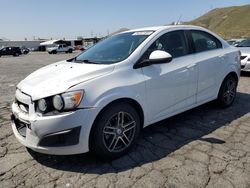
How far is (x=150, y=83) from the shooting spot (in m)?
3.65

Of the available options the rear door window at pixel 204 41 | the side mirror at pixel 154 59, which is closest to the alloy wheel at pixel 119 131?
the side mirror at pixel 154 59

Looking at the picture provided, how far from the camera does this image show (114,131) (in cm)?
340

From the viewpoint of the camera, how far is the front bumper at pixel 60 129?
2.96 meters

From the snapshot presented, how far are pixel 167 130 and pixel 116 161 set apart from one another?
4.29 feet

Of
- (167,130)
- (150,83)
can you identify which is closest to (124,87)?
(150,83)

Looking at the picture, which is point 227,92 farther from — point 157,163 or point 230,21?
point 230,21

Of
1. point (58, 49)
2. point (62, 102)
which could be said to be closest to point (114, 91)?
point (62, 102)

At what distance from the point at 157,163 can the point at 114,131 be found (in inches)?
25.9

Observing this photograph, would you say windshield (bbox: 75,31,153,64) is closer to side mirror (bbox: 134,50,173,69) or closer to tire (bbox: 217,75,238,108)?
side mirror (bbox: 134,50,173,69)

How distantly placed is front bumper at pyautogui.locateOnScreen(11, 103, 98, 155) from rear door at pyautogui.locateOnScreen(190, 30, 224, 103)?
226cm

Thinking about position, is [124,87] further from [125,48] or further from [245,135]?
[245,135]

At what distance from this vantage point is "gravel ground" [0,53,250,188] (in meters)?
2.98

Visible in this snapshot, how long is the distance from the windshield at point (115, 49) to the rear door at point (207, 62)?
1.07 metres

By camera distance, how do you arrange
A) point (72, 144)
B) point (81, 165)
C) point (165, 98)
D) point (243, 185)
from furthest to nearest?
point (165, 98) → point (81, 165) → point (72, 144) → point (243, 185)
